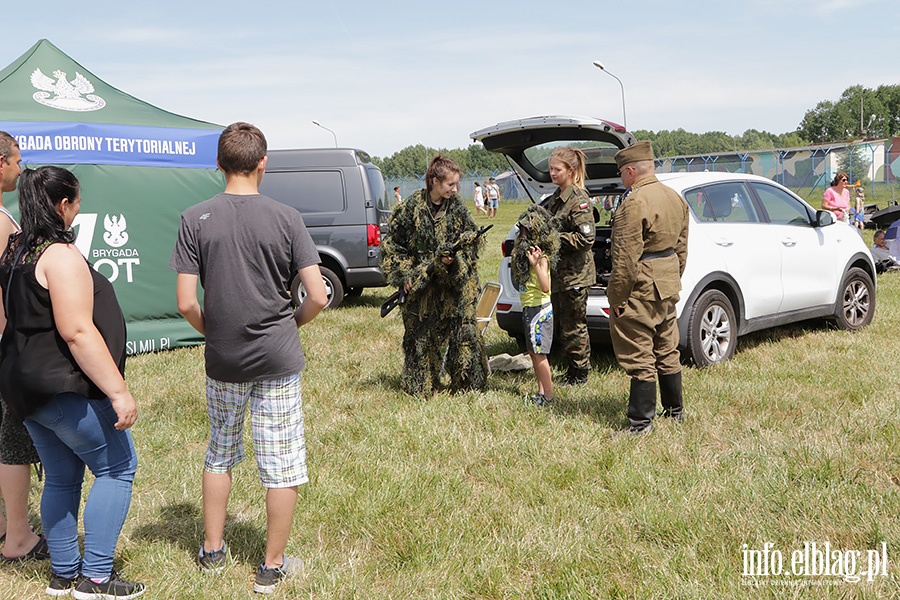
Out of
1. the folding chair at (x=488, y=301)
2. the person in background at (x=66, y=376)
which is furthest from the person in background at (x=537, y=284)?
the person in background at (x=66, y=376)

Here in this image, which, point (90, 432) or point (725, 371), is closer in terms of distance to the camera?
point (90, 432)

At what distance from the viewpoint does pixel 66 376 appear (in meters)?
2.79

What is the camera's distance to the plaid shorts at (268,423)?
3.01 m

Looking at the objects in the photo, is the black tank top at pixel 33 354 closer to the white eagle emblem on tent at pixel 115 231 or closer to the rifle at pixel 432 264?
the rifle at pixel 432 264

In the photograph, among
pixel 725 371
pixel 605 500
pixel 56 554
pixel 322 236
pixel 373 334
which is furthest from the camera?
pixel 322 236

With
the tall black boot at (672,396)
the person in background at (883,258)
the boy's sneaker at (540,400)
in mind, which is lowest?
the boy's sneaker at (540,400)

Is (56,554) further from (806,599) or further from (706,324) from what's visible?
(706,324)

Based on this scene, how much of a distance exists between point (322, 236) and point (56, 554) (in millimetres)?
7410

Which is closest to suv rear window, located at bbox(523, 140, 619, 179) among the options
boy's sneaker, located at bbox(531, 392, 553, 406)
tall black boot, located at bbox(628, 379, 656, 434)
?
boy's sneaker, located at bbox(531, 392, 553, 406)

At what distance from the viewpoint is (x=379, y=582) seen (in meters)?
3.18

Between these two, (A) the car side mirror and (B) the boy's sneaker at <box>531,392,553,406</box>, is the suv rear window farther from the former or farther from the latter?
(A) the car side mirror

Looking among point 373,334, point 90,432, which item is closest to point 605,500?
point 90,432

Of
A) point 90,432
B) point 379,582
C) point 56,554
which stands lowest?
point 379,582

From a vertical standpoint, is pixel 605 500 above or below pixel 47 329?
below
